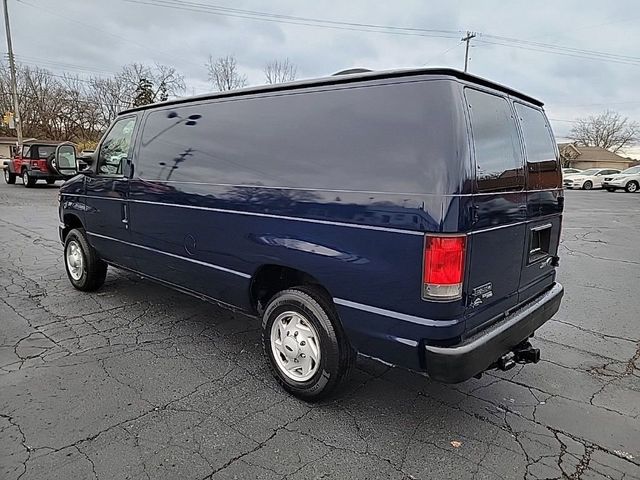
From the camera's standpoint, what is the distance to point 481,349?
8.54 ft

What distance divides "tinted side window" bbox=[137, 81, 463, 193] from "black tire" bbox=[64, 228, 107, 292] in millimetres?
1906

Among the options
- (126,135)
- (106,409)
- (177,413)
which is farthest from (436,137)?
(126,135)

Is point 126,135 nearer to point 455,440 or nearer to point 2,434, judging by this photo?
point 2,434

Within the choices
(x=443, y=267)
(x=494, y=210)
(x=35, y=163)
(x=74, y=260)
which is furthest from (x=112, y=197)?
(x=35, y=163)

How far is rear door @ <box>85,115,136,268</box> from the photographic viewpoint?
4660 mm

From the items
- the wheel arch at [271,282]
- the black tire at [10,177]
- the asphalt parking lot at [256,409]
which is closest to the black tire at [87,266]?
the asphalt parking lot at [256,409]

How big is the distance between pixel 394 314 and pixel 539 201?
4.68ft

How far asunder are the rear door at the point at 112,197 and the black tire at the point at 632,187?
107 feet

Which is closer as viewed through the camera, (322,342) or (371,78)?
(371,78)

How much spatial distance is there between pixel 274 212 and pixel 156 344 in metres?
1.87

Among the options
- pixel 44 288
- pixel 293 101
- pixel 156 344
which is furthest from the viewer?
pixel 44 288

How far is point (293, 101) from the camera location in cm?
321

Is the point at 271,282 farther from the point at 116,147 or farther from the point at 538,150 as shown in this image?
Answer: the point at 116,147

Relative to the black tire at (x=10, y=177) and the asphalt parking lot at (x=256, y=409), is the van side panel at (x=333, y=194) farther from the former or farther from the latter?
the black tire at (x=10, y=177)
